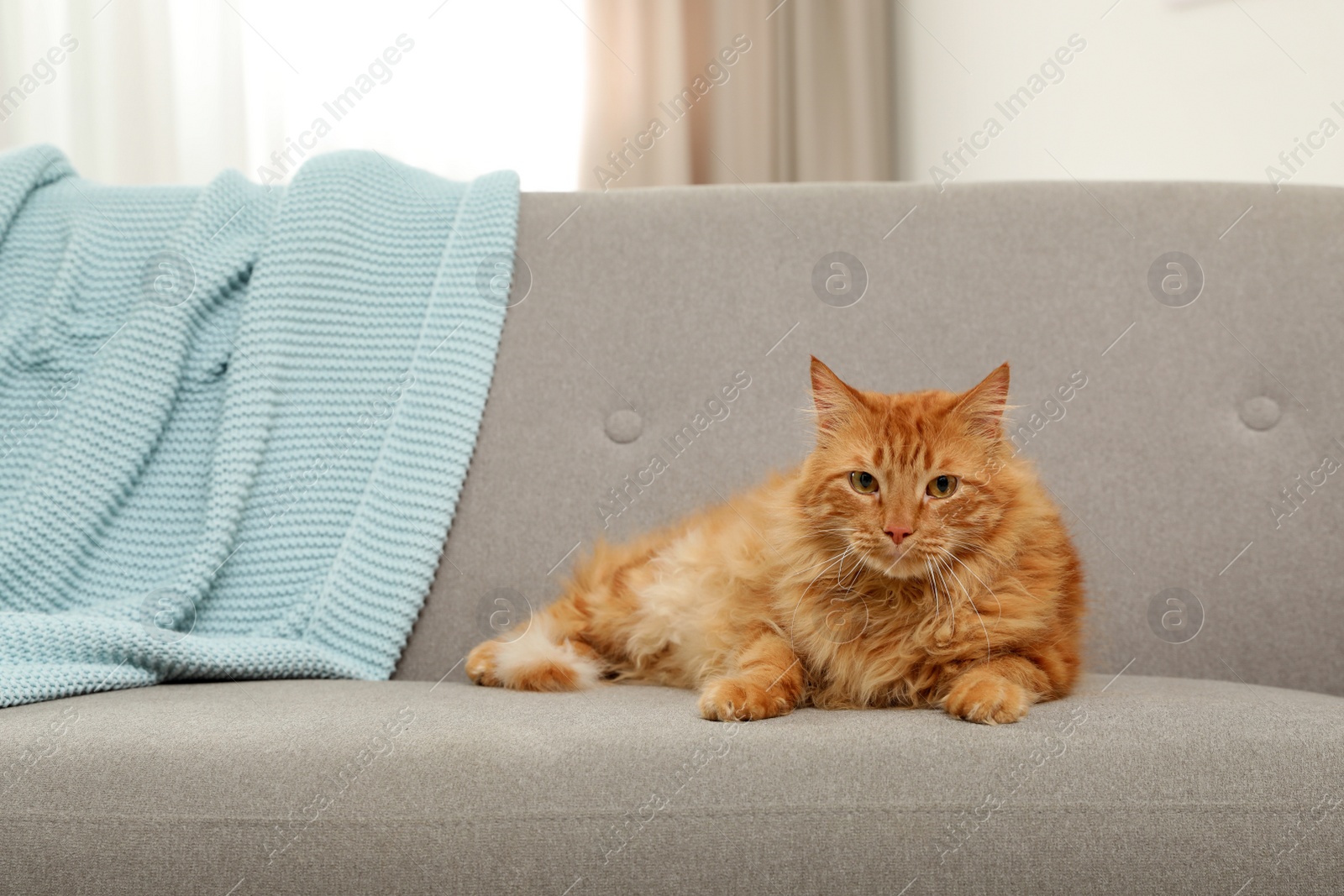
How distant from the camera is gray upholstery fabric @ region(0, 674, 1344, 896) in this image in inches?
34.1

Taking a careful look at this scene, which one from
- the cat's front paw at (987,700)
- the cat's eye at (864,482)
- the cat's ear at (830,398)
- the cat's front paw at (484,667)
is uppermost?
the cat's ear at (830,398)

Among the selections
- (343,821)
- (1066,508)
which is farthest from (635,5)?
(343,821)

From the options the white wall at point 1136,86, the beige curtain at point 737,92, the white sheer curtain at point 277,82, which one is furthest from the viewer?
the beige curtain at point 737,92

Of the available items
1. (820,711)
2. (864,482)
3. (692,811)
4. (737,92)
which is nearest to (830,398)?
(864,482)

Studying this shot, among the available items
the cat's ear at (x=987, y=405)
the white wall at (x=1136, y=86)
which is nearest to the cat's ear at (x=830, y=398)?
the cat's ear at (x=987, y=405)

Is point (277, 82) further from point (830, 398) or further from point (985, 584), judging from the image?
point (985, 584)

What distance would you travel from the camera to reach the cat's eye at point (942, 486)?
110 centimetres

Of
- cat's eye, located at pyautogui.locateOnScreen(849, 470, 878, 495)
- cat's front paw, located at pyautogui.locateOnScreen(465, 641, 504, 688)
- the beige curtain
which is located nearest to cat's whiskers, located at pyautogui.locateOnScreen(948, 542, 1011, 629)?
cat's eye, located at pyautogui.locateOnScreen(849, 470, 878, 495)

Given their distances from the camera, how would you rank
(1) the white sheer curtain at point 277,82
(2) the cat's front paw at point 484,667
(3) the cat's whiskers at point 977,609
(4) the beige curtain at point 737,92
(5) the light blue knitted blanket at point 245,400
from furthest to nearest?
(4) the beige curtain at point 737,92, (1) the white sheer curtain at point 277,82, (5) the light blue knitted blanket at point 245,400, (2) the cat's front paw at point 484,667, (3) the cat's whiskers at point 977,609

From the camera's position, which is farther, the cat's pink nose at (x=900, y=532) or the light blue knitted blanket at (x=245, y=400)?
the light blue knitted blanket at (x=245, y=400)

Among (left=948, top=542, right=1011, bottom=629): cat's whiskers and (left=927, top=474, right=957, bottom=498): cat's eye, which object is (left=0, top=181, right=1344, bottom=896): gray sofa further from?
(left=927, top=474, right=957, bottom=498): cat's eye

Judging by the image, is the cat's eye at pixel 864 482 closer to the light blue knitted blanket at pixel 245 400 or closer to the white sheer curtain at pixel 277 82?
the light blue knitted blanket at pixel 245 400

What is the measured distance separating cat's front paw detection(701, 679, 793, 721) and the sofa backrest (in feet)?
1.80

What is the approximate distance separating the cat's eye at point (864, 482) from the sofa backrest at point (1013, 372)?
39 cm
